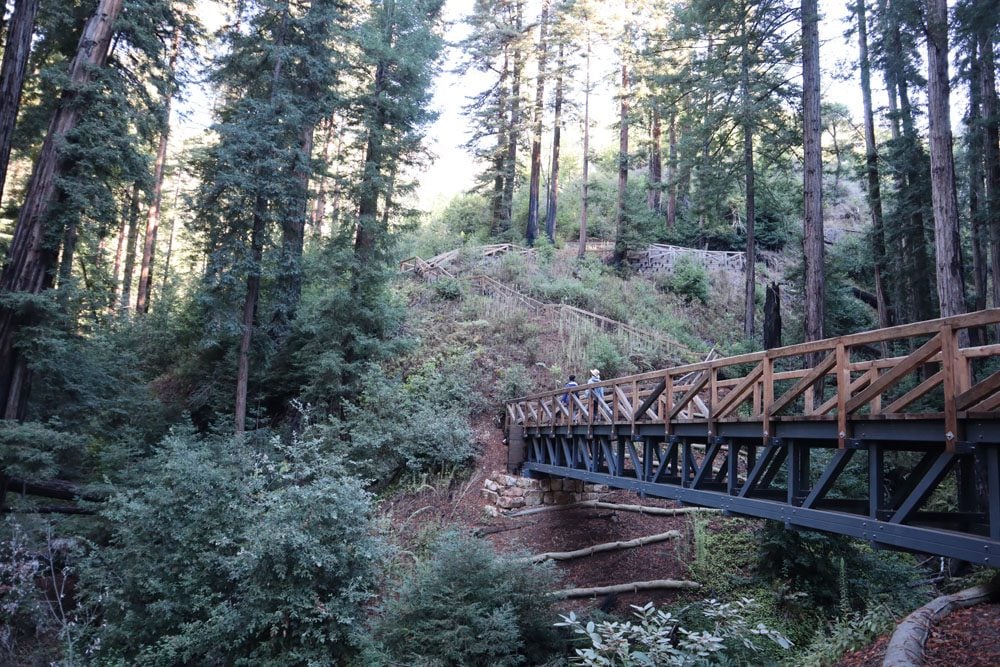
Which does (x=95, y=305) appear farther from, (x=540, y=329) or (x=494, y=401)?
(x=540, y=329)

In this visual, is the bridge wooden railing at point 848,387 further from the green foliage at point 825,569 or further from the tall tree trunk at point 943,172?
the tall tree trunk at point 943,172

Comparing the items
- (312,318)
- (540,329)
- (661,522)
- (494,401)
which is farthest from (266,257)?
(661,522)

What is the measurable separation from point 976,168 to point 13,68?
2283 cm

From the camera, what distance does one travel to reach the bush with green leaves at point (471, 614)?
728 cm

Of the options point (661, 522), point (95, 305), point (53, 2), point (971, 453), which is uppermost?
point (53, 2)

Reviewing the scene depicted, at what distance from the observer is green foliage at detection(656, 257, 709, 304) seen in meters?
23.1

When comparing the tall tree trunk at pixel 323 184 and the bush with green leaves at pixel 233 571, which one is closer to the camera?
the bush with green leaves at pixel 233 571

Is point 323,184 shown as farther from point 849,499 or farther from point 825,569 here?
point 849,499

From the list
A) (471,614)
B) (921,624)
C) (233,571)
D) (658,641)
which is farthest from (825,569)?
(233,571)

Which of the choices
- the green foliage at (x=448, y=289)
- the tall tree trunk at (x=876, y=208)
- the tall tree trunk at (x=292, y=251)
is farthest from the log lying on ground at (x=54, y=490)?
the tall tree trunk at (x=876, y=208)

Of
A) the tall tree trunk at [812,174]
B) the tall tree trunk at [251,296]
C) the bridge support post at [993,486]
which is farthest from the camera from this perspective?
the tall tree trunk at [251,296]

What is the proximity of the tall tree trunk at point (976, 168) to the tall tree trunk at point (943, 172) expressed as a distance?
3.35 meters

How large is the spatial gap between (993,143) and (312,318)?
16.6 m

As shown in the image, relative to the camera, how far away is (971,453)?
13.4ft
